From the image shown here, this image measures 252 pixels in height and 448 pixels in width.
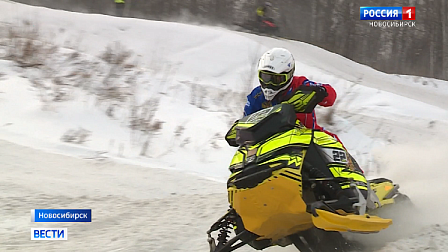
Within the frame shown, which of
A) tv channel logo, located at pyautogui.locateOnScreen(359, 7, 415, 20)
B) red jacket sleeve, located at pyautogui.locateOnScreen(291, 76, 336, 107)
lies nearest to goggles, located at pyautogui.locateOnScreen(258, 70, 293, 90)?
red jacket sleeve, located at pyautogui.locateOnScreen(291, 76, 336, 107)

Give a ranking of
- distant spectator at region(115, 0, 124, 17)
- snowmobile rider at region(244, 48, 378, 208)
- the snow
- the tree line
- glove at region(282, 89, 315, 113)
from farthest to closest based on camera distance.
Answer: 1. the tree line
2. distant spectator at region(115, 0, 124, 17)
3. the snow
4. snowmobile rider at region(244, 48, 378, 208)
5. glove at region(282, 89, 315, 113)

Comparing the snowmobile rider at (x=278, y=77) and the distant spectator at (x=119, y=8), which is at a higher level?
the distant spectator at (x=119, y=8)

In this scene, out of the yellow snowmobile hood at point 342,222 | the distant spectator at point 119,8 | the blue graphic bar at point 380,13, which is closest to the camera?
the yellow snowmobile hood at point 342,222

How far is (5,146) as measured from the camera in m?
6.30

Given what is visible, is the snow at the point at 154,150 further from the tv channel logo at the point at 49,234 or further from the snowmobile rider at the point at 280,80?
the snowmobile rider at the point at 280,80

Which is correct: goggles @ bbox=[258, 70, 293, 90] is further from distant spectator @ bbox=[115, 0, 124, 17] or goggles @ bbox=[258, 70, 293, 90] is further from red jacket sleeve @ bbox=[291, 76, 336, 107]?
distant spectator @ bbox=[115, 0, 124, 17]

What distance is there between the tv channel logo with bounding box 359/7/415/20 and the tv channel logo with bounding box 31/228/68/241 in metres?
24.2

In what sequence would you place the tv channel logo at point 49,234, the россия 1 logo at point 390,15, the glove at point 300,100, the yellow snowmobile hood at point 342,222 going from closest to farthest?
Answer: the yellow snowmobile hood at point 342,222, the glove at point 300,100, the tv channel logo at point 49,234, the россия 1 logo at point 390,15

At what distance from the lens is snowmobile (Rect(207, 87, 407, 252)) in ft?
10.0

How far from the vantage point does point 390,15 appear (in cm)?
2619

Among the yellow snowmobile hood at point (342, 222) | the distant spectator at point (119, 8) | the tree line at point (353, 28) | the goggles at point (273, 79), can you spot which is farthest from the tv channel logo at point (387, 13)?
the yellow snowmobile hood at point (342, 222)

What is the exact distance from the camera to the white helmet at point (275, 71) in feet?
11.8

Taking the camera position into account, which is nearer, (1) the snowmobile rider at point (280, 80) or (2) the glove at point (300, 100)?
(2) the glove at point (300, 100)

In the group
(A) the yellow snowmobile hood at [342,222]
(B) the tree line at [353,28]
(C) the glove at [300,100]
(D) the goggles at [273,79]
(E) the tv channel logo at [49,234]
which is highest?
(B) the tree line at [353,28]
